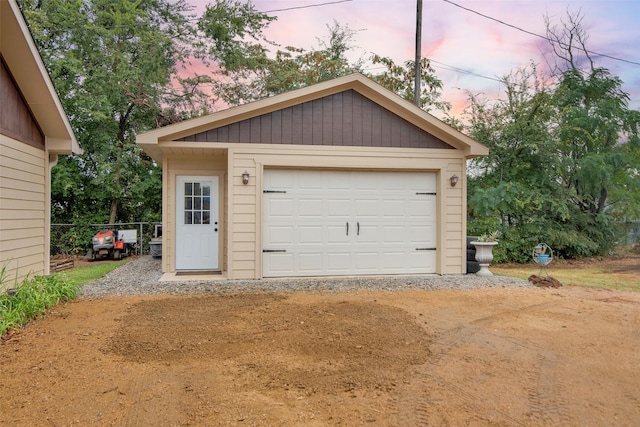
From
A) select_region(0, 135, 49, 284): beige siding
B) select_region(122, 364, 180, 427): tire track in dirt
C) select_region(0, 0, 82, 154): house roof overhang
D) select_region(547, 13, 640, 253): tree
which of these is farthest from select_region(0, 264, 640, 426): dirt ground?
select_region(547, 13, 640, 253): tree

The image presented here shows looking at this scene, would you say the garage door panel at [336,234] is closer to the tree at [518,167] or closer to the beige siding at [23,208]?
the tree at [518,167]

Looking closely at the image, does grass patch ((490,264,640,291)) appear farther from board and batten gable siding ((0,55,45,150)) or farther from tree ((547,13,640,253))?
board and batten gable siding ((0,55,45,150))

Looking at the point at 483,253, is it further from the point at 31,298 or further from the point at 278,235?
the point at 31,298

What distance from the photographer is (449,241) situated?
7.64 m

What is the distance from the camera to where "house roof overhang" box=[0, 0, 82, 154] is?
4.92 meters

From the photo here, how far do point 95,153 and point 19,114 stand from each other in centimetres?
703

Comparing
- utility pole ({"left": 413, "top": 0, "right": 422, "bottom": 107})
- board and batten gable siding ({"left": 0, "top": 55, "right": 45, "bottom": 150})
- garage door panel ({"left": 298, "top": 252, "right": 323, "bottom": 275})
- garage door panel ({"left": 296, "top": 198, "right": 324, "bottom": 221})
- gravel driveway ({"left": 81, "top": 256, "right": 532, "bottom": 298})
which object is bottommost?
gravel driveway ({"left": 81, "top": 256, "right": 532, "bottom": 298})

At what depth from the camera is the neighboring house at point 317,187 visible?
698 cm

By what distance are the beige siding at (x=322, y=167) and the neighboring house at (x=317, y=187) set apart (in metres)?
0.02

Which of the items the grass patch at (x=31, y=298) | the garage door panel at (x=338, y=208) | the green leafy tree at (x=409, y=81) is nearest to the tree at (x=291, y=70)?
the green leafy tree at (x=409, y=81)

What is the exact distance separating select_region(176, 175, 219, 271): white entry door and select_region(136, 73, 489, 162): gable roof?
0.92 m

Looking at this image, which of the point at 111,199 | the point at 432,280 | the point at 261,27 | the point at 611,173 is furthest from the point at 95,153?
the point at 611,173

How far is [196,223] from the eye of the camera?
7.90 meters

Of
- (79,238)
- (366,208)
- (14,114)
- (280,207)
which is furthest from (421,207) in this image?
(79,238)
